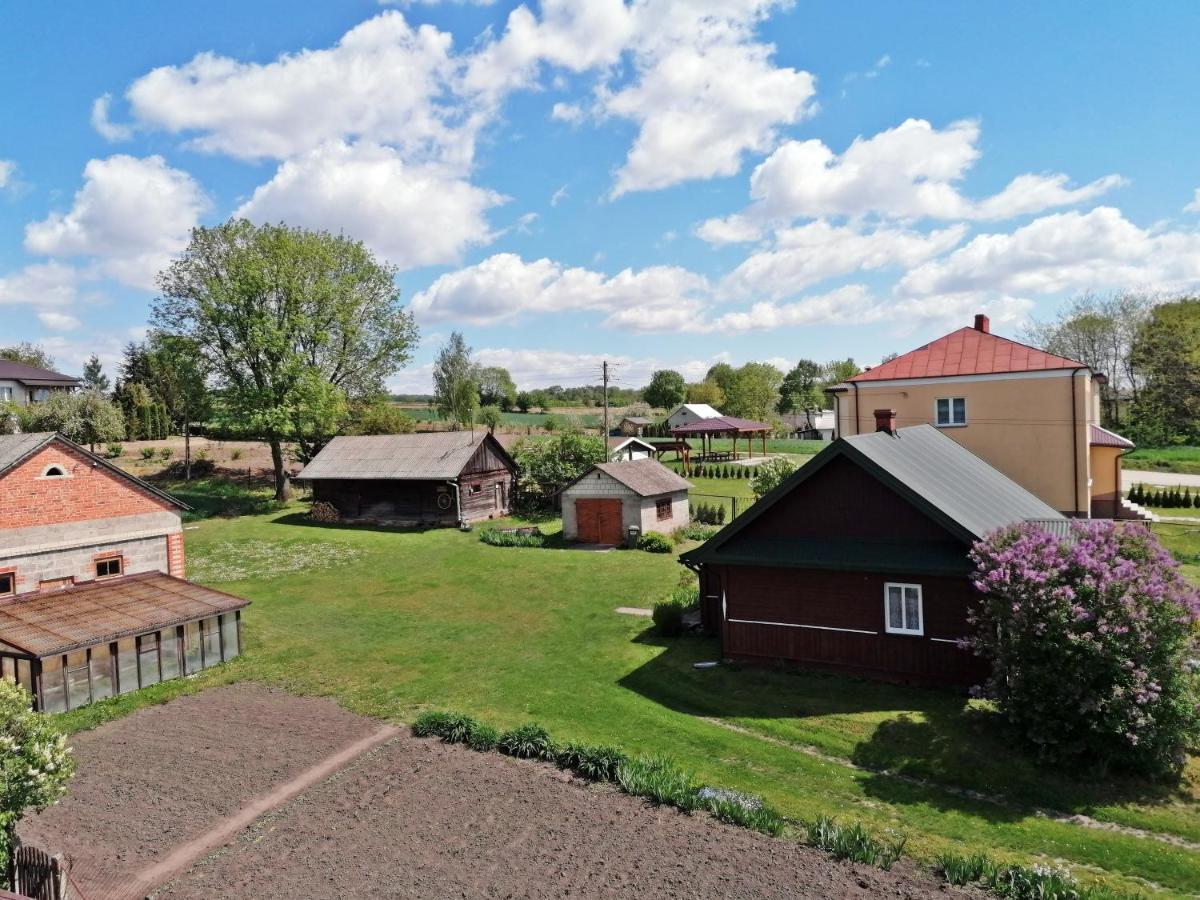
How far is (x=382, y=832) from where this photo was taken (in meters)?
10.9

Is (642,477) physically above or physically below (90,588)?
above

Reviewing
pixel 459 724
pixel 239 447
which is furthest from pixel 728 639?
pixel 239 447

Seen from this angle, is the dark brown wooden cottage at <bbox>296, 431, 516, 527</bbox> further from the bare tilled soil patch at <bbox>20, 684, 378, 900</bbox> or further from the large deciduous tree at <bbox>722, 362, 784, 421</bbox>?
the large deciduous tree at <bbox>722, 362, 784, 421</bbox>

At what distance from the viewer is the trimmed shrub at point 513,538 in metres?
33.6

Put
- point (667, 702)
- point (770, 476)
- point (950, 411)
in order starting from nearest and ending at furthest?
point (667, 702) < point (950, 411) < point (770, 476)

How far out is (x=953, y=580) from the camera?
1490 centimetres

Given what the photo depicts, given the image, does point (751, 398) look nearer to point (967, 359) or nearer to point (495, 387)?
point (495, 387)

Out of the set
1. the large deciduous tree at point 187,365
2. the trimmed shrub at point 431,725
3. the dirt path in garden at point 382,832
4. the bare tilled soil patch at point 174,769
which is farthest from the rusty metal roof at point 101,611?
the large deciduous tree at point 187,365

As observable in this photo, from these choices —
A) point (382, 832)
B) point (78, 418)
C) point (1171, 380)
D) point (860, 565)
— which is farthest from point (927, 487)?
point (1171, 380)

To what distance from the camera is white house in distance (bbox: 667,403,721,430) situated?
269 feet

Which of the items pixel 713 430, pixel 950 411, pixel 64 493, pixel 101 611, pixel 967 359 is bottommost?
pixel 101 611

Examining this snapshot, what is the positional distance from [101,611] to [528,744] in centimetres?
1253

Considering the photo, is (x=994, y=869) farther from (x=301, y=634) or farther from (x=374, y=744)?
(x=301, y=634)

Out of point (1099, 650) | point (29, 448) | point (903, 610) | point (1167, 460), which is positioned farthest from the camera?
point (1167, 460)
